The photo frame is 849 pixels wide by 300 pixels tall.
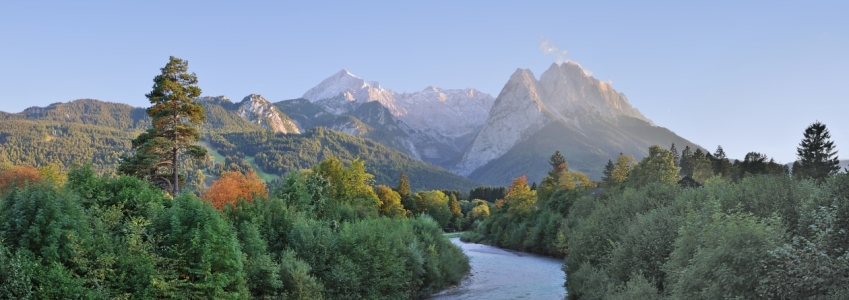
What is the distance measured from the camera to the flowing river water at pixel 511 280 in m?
46.6

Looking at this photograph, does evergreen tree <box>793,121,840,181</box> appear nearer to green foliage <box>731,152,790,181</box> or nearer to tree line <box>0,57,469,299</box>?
green foliage <box>731,152,790,181</box>

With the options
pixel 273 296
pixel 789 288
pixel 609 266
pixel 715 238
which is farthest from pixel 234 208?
pixel 789 288

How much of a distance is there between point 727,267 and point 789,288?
2.49 m

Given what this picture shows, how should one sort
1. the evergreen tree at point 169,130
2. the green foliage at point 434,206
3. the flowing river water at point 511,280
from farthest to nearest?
the green foliage at point 434,206 < the flowing river water at point 511,280 < the evergreen tree at point 169,130

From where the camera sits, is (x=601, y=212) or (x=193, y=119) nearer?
(x=193, y=119)

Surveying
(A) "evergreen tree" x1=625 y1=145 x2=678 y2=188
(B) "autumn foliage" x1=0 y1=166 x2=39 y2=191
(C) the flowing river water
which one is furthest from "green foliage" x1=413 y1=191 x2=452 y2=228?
(B) "autumn foliage" x1=0 y1=166 x2=39 y2=191

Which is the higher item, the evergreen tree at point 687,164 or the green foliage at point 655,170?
the evergreen tree at point 687,164

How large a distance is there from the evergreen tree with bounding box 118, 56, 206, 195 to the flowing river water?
79.6 feet

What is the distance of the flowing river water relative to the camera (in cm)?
4659

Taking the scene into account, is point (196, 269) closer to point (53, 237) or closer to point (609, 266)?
point (53, 237)

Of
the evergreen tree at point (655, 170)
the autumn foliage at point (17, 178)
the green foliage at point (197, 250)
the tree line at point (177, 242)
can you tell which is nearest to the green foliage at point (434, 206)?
the evergreen tree at point (655, 170)

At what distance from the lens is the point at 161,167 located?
142 feet

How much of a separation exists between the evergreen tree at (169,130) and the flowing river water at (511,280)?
956 inches

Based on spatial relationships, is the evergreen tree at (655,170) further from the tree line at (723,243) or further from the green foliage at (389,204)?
the green foliage at (389,204)
